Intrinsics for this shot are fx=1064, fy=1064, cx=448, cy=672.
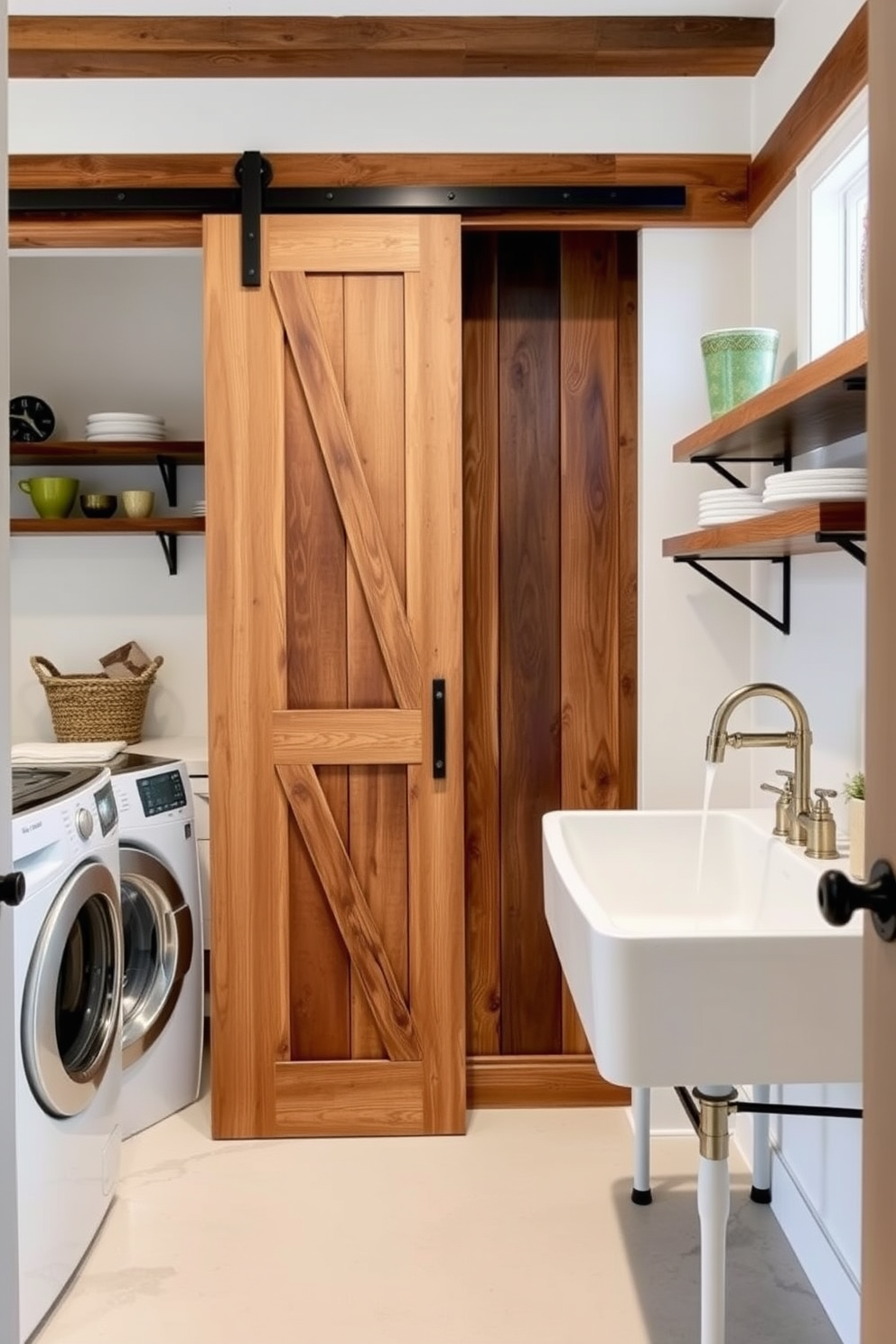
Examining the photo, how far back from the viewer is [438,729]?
264 cm

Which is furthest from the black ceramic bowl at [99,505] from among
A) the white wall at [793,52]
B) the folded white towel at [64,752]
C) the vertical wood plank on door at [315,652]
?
the white wall at [793,52]

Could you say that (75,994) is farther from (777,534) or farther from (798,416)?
(798,416)

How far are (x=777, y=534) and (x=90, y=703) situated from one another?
2300mm

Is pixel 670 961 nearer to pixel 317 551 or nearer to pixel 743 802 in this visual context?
pixel 743 802

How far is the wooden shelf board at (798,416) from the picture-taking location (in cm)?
145

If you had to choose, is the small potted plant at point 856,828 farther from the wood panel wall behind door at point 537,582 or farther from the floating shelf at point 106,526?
the floating shelf at point 106,526

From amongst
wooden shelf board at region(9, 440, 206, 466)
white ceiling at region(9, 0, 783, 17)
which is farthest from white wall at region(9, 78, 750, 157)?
wooden shelf board at region(9, 440, 206, 466)

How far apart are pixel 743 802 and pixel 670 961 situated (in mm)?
1328

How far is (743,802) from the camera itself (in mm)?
2643

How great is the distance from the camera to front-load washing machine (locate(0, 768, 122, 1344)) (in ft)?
6.21

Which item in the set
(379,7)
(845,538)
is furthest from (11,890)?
(379,7)

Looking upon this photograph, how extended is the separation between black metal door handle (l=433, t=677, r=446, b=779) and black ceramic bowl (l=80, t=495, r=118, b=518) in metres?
1.35

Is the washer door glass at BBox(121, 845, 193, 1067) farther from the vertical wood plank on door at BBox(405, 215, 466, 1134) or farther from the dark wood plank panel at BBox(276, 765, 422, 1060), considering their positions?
the vertical wood plank on door at BBox(405, 215, 466, 1134)

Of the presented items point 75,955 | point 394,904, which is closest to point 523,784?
point 394,904
